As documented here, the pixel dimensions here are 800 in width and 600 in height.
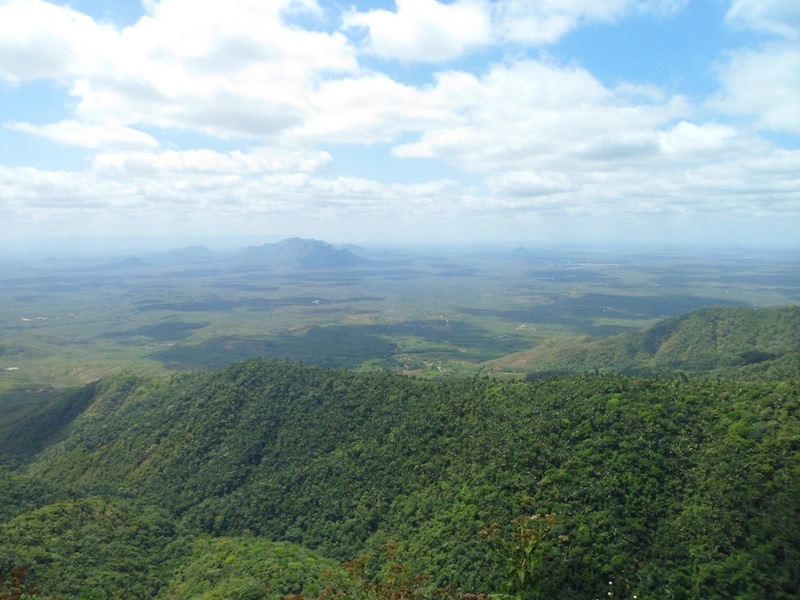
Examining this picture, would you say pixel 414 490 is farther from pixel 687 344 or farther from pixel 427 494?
pixel 687 344

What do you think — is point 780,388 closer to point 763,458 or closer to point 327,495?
point 763,458

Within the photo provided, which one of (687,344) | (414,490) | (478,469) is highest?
(478,469)

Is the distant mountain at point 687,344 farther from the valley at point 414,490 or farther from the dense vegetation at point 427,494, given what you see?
the dense vegetation at point 427,494

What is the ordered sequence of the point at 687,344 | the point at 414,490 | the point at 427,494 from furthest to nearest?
the point at 687,344, the point at 414,490, the point at 427,494

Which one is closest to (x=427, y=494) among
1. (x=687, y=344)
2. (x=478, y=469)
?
(x=478, y=469)

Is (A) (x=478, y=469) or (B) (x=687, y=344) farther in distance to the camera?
(B) (x=687, y=344)

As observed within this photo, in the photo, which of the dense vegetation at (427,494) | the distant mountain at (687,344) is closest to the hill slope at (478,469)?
the dense vegetation at (427,494)

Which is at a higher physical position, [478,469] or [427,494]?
[478,469]
